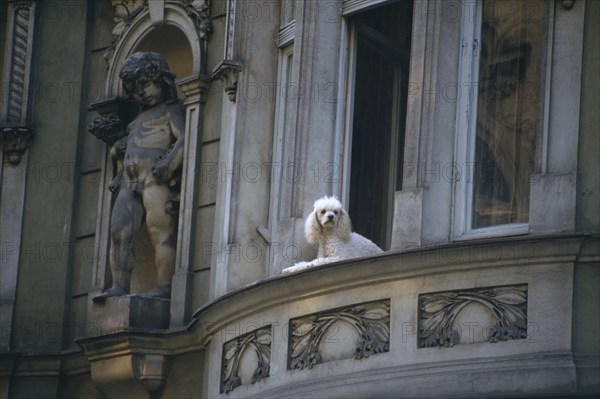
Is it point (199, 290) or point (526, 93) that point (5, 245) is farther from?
point (526, 93)

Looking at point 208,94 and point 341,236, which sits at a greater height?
point 208,94

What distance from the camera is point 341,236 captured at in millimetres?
20406

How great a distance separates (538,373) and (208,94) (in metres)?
6.44

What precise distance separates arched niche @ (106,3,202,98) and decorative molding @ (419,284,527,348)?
6.02 metres

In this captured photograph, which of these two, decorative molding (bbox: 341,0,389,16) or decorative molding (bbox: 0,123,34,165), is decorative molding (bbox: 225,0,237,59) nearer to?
decorative molding (bbox: 341,0,389,16)

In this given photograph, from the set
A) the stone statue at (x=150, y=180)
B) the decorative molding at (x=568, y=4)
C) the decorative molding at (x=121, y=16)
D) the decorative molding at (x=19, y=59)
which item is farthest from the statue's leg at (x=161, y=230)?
the decorative molding at (x=568, y=4)

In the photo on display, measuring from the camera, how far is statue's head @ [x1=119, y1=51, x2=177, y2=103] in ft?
76.9

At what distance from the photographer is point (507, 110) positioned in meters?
19.8

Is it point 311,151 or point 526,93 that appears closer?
point 526,93

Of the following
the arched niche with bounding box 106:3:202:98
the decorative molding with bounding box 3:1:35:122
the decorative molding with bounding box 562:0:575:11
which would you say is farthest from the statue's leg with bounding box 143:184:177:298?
the decorative molding with bounding box 562:0:575:11

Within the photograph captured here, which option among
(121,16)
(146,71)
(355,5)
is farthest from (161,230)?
(355,5)

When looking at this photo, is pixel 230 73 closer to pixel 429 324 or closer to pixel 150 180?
pixel 150 180

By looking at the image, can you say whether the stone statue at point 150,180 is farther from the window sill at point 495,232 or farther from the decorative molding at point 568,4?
the decorative molding at point 568,4

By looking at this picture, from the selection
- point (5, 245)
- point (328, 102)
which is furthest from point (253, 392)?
point (5, 245)
